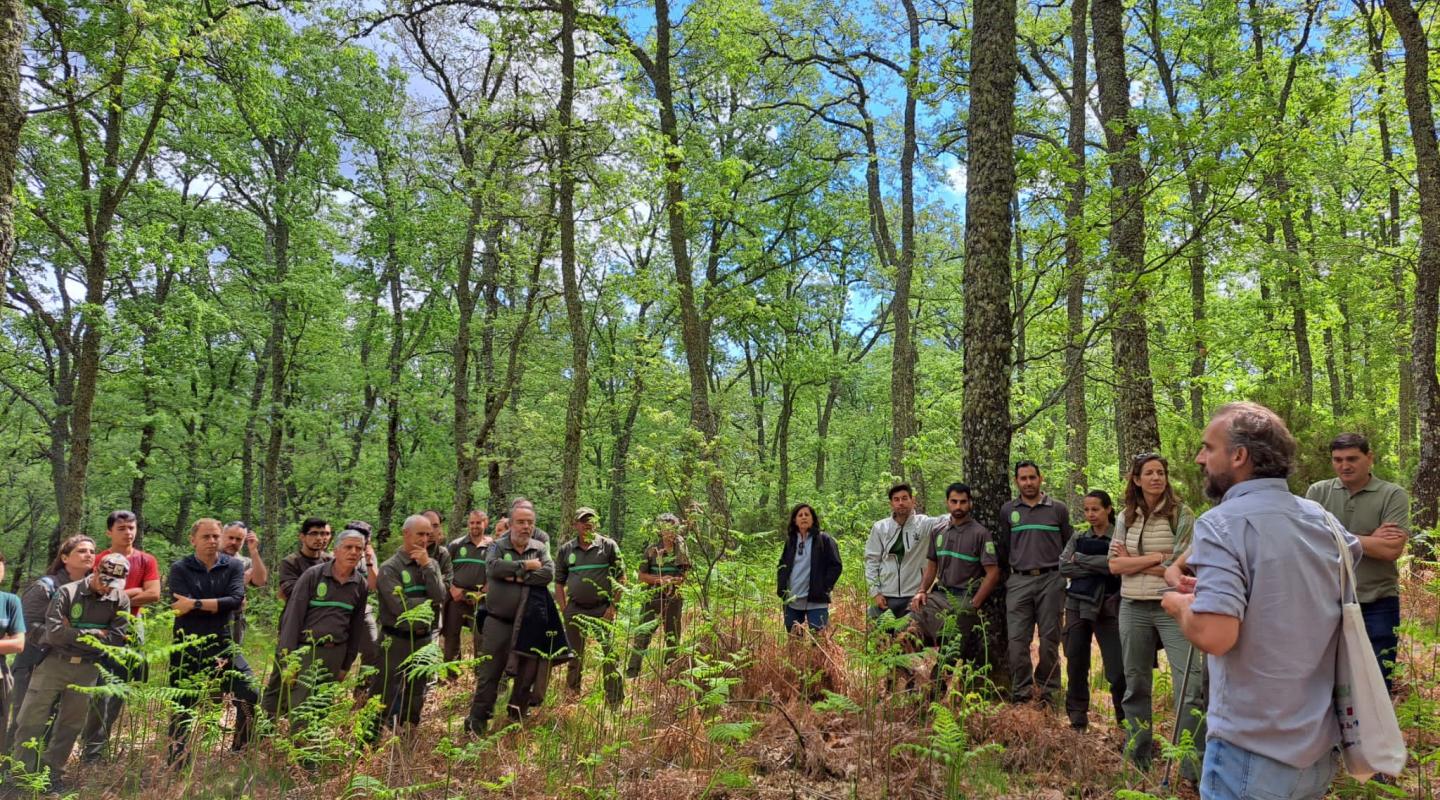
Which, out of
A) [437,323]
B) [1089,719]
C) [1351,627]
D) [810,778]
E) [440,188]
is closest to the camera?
[1351,627]

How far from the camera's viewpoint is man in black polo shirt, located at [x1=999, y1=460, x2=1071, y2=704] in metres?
5.72

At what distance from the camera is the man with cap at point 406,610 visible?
19.0 feet

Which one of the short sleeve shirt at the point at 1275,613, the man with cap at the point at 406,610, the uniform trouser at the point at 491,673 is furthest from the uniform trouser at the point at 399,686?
the short sleeve shirt at the point at 1275,613

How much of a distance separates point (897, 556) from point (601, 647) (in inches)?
132

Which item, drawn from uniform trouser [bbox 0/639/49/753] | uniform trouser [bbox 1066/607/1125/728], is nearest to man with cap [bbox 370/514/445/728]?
uniform trouser [bbox 0/639/49/753]

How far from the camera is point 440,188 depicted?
68.3ft

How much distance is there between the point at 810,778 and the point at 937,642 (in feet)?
7.66

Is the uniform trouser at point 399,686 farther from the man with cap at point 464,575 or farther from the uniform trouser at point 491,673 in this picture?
the man with cap at point 464,575

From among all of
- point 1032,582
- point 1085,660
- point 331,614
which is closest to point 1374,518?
point 1085,660

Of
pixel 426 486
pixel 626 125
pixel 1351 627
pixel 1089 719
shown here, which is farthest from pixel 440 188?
pixel 1351 627

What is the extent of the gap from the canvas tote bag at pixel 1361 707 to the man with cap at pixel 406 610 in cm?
536

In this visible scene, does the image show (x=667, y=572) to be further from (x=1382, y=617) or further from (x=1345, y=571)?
(x=1345, y=571)

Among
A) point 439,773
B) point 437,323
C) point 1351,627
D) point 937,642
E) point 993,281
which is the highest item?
point 437,323

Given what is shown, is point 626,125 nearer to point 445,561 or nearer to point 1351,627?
point 445,561
